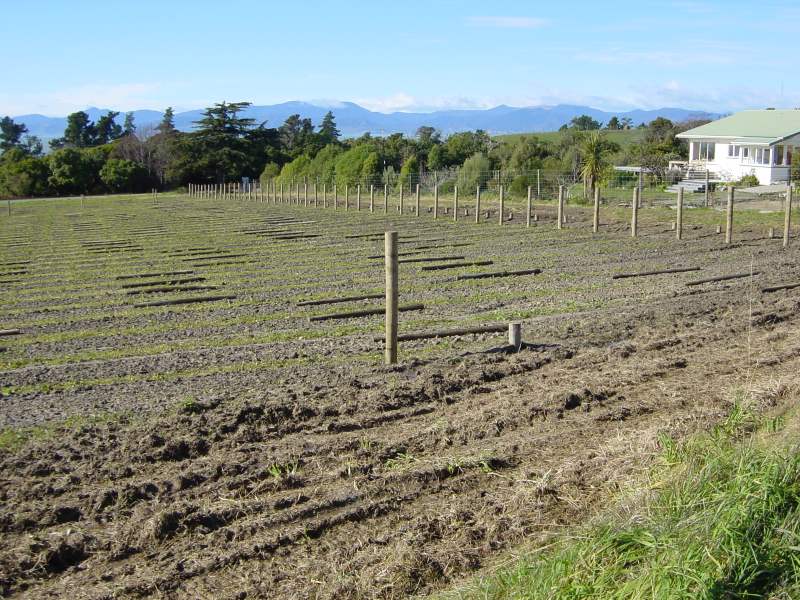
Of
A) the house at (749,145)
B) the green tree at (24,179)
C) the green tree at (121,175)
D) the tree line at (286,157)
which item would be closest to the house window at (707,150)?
the house at (749,145)

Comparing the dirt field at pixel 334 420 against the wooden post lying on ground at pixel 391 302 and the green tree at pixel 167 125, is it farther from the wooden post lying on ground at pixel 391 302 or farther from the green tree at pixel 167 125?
the green tree at pixel 167 125

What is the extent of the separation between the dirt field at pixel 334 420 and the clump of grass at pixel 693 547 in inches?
21.6

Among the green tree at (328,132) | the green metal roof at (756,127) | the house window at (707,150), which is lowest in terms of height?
the house window at (707,150)

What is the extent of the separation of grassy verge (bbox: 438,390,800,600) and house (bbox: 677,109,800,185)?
131ft

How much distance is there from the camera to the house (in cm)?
4406

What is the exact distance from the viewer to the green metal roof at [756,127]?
4578cm

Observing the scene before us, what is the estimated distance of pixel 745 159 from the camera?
46.7 meters

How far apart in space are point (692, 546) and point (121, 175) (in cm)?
8229

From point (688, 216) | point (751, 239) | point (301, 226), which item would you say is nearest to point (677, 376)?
point (751, 239)

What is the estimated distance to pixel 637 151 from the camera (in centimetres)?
A: 5419

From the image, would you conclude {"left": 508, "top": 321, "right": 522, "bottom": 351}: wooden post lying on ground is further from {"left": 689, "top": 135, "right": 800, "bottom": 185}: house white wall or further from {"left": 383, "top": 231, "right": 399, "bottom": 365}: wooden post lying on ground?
{"left": 689, "top": 135, "right": 800, "bottom": 185}: house white wall

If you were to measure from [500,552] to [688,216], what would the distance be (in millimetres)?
24282

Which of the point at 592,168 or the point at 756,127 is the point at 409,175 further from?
the point at 756,127

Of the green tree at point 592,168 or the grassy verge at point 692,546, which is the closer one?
the grassy verge at point 692,546
